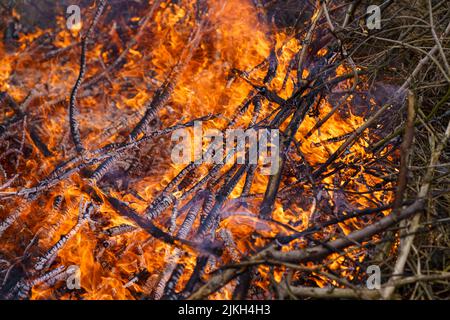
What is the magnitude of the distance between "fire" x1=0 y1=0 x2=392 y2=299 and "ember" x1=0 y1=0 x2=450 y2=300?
0.01 m

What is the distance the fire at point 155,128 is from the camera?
2.46 meters

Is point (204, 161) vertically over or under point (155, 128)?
under

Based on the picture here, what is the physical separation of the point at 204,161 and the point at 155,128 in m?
0.87

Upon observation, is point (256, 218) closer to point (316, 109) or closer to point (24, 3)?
point (316, 109)

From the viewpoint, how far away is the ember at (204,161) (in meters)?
2.32

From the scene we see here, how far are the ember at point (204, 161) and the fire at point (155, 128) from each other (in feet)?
0.04

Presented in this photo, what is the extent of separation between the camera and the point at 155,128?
3.58 m

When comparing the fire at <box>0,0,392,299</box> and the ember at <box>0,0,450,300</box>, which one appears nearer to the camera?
the ember at <box>0,0,450,300</box>

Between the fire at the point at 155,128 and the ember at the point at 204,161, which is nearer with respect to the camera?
the ember at the point at 204,161

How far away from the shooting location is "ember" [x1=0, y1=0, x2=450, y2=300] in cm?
232

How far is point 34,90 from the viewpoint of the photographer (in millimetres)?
3688
